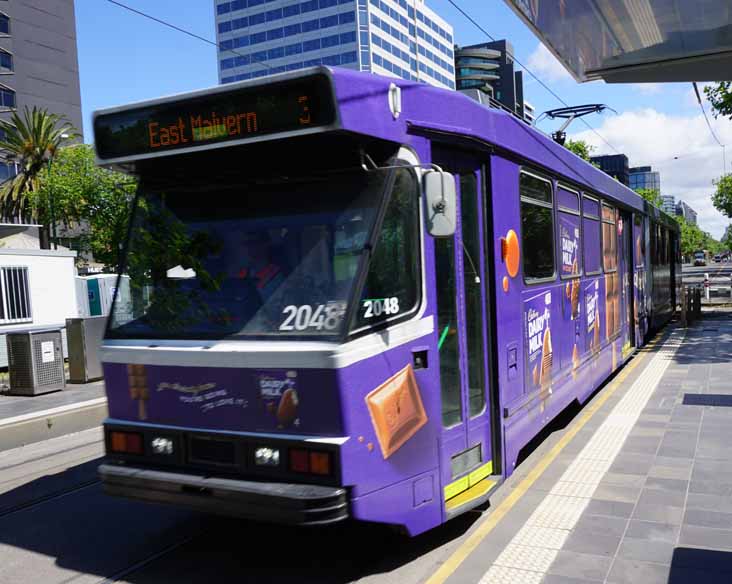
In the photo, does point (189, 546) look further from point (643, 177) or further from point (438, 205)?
point (643, 177)

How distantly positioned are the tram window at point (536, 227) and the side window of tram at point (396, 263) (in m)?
2.04

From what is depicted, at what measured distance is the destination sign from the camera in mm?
3875

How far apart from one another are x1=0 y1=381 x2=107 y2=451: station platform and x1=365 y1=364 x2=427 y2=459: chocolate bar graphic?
649 centimetres

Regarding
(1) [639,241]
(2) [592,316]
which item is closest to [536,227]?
(2) [592,316]

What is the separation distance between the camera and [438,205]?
13.7 feet

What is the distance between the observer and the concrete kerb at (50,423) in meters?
8.67

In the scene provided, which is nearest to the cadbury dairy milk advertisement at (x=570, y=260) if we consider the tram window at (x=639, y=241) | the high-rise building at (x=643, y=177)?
the tram window at (x=639, y=241)

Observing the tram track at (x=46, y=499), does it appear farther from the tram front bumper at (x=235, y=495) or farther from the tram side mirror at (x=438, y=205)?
the tram side mirror at (x=438, y=205)

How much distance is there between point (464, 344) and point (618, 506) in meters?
1.98

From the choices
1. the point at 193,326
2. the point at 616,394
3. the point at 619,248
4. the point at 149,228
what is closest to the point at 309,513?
the point at 193,326

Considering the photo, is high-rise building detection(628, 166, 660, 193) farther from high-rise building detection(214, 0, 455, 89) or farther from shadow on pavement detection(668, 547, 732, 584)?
shadow on pavement detection(668, 547, 732, 584)

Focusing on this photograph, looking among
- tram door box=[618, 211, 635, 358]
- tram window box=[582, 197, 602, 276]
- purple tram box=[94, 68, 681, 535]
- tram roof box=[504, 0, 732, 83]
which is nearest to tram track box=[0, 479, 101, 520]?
purple tram box=[94, 68, 681, 535]

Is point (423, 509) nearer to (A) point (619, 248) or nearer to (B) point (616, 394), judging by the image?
(B) point (616, 394)

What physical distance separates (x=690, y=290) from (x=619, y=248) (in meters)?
10.8
